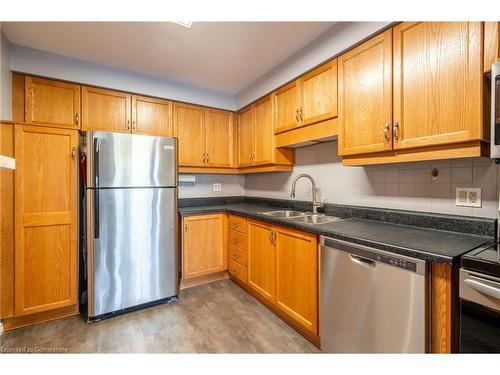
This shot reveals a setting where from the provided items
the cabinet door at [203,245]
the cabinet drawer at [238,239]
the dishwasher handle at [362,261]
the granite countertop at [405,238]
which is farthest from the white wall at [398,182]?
the cabinet door at [203,245]

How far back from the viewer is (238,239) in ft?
8.05

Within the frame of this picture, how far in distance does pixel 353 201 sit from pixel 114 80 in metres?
2.60

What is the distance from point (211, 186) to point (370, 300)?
2411 millimetres

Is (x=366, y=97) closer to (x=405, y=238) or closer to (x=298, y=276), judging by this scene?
(x=405, y=238)

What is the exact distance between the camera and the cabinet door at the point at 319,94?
5.82ft

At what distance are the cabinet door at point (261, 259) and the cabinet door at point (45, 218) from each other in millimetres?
1519

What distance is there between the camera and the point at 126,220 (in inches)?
79.0

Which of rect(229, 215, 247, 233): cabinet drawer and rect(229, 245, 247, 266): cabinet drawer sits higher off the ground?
rect(229, 215, 247, 233): cabinet drawer

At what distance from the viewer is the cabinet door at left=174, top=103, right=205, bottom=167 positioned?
273 cm

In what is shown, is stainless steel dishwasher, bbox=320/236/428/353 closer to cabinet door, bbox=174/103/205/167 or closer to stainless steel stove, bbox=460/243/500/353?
stainless steel stove, bbox=460/243/500/353

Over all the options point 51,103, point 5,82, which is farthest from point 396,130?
point 5,82

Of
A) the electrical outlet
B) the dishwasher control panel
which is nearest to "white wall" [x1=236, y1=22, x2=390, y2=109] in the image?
the electrical outlet

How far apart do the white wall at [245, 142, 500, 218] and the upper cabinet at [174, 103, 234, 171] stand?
38.3 inches

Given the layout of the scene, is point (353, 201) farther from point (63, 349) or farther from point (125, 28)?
point (63, 349)
